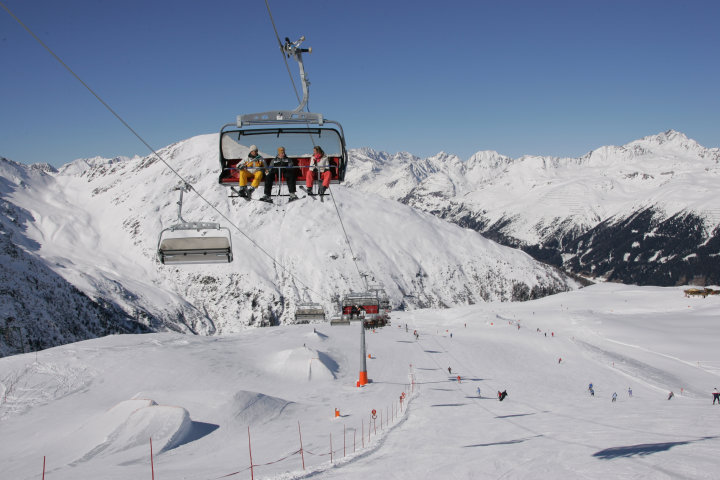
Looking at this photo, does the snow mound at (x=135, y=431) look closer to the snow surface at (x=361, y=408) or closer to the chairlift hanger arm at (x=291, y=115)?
the snow surface at (x=361, y=408)

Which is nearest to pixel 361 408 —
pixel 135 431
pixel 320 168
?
pixel 135 431

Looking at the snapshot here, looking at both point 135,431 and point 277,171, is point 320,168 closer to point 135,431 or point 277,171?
point 277,171

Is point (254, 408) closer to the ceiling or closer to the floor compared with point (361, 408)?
closer to the ceiling

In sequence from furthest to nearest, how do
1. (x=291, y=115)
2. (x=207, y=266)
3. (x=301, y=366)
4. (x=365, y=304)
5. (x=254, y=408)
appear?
(x=207, y=266)
(x=365, y=304)
(x=301, y=366)
(x=254, y=408)
(x=291, y=115)

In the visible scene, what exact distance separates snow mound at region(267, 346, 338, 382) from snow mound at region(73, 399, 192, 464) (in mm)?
20866

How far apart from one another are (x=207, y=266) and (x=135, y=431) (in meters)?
124

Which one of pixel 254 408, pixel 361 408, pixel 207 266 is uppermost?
pixel 207 266

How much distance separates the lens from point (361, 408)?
3016 cm

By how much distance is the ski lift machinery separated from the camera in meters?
11.3

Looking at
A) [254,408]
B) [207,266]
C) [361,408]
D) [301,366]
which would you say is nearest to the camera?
[254,408]

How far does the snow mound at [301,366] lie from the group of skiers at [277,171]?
32062mm

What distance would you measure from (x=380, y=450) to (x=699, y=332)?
7789cm

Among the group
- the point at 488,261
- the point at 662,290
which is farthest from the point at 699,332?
the point at 488,261

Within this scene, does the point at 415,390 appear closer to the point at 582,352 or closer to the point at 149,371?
the point at 149,371
